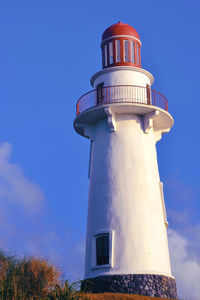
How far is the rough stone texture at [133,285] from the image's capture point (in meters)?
23.0

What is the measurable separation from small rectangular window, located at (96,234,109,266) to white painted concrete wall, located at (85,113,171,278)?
0.36 m

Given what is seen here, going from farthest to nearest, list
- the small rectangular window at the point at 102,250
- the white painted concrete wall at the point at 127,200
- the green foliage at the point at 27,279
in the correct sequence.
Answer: the small rectangular window at the point at 102,250 → the white painted concrete wall at the point at 127,200 → the green foliage at the point at 27,279

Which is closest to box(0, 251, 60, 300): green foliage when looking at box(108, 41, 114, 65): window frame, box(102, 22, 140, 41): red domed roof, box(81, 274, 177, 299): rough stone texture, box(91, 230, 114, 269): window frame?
box(81, 274, 177, 299): rough stone texture

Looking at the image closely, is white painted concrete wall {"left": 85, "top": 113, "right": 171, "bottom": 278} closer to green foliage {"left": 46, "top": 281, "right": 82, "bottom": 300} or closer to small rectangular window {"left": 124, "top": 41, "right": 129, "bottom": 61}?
small rectangular window {"left": 124, "top": 41, "right": 129, "bottom": 61}

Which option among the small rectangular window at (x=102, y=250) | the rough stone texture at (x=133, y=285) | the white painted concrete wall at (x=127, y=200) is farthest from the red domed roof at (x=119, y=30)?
the rough stone texture at (x=133, y=285)

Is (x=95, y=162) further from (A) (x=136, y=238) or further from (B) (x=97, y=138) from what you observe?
(A) (x=136, y=238)

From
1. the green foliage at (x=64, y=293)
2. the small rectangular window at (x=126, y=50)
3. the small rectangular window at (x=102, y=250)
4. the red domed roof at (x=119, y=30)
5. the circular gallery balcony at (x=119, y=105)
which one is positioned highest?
the red domed roof at (x=119, y=30)

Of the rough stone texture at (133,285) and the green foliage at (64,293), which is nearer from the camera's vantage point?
the green foliage at (64,293)

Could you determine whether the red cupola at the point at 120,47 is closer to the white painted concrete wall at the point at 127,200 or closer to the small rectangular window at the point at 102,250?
the white painted concrete wall at the point at 127,200

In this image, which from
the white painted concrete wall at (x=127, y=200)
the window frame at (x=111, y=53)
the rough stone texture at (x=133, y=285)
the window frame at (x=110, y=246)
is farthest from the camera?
the window frame at (x=111, y=53)

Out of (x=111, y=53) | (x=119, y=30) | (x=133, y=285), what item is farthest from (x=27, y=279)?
(x=119, y=30)

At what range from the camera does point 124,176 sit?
2555 centimetres

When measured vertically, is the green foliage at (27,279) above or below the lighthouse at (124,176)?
below

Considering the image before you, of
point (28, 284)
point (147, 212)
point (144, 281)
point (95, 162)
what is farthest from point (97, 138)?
point (28, 284)
